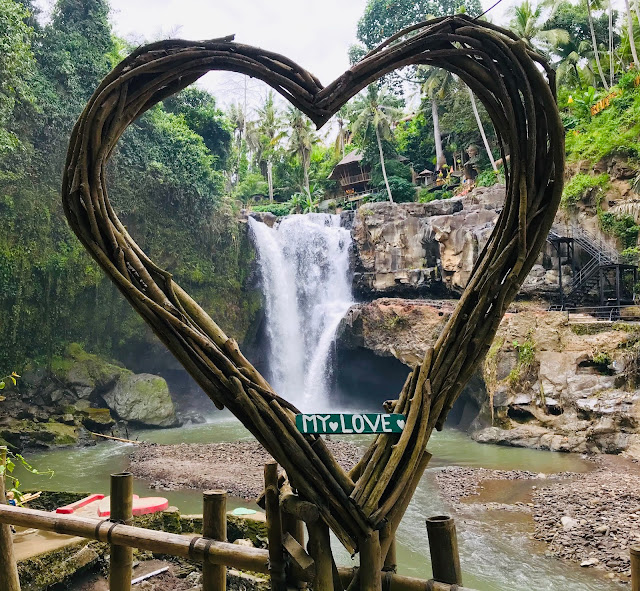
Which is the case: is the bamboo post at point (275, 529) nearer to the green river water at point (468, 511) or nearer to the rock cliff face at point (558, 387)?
the green river water at point (468, 511)

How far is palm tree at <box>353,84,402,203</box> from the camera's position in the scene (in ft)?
80.6

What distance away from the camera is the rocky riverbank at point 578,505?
5723 millimetres

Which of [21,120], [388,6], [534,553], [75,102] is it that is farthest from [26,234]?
[388,6]

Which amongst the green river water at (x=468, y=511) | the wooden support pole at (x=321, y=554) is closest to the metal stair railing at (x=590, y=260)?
the green river water at (x=468, y=511)

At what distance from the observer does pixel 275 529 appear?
1.37 meters

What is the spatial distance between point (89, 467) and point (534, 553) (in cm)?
797

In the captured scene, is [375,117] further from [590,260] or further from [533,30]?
[590,260]

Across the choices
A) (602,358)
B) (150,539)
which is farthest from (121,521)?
(602,358)

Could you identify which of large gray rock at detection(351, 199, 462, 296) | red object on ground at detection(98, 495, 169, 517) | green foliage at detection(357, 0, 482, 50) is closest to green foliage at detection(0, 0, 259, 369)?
large gray rock at detection(351, 199, 462, 296)

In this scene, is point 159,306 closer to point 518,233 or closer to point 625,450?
point 518,233

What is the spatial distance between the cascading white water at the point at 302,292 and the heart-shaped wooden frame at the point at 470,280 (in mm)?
16341

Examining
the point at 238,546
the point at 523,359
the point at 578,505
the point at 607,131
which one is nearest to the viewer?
the point at 238,546

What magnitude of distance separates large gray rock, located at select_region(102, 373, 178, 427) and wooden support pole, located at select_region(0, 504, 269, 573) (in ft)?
41.2

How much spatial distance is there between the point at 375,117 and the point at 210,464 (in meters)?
18.6
